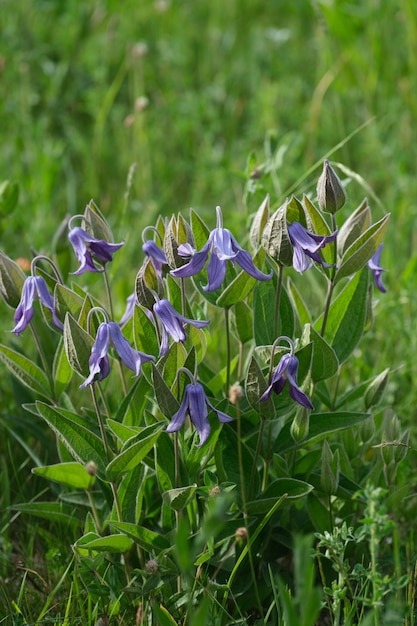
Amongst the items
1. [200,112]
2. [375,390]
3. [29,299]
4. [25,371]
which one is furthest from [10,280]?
[200,112]

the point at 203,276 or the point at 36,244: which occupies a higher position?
the point at 203,276

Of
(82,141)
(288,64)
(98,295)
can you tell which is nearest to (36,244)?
(98,295)

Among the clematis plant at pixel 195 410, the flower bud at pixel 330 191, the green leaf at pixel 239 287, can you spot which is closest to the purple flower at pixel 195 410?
the clematis plant at pixel 195 410

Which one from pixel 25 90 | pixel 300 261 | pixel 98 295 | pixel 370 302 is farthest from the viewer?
pixel 25 90

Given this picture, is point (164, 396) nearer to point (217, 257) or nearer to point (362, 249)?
point (217, 257)

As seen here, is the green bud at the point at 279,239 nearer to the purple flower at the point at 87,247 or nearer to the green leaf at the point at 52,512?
the purple flower at the point at 87,247

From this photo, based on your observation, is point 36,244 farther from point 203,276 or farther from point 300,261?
point 300,261
